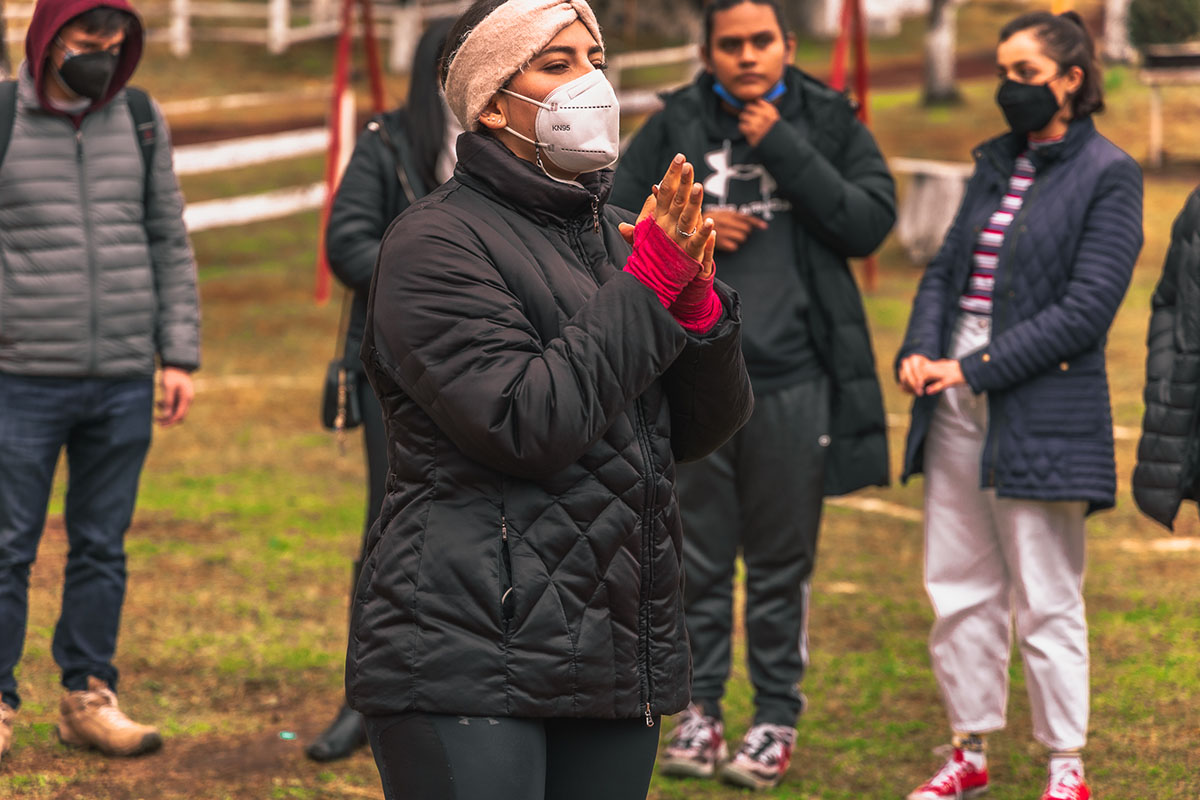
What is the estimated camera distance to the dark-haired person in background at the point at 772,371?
4801mm

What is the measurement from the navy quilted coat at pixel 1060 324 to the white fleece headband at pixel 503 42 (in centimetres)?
210

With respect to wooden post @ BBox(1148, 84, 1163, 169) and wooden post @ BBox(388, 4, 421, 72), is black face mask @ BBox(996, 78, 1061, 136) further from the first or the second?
wooden post @ BBox(388, 4, 421, 72)

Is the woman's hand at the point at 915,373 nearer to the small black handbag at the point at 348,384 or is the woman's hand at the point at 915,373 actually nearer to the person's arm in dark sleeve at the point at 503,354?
the small black handbag at the point at 348,384

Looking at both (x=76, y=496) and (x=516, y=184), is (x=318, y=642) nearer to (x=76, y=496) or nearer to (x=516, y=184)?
(x=76, y=496)

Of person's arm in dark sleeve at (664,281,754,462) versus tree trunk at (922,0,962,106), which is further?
tree trunk at (922,0,962,106)

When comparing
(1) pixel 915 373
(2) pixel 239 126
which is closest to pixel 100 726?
(1) pixel 915 373

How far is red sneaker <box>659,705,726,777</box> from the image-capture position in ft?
15.7

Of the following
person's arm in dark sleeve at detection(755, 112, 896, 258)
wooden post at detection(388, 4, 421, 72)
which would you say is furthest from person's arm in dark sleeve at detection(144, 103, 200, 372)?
wooden post at detection(388, 4, 421, 72)

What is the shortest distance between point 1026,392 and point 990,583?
0.62 metres

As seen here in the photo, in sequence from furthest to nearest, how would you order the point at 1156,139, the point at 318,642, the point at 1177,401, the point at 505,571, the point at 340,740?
the point at 1156,139 < the point at 318,642 < the point at 340,740 < the point at 1177,401 < the point at 505,571

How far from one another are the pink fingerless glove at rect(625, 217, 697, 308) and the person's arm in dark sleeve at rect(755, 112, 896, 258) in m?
2.25

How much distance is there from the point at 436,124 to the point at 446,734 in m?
2.61

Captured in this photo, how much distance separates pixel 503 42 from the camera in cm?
270

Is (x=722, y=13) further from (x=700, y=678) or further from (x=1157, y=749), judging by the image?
(x=1157, y=749)
